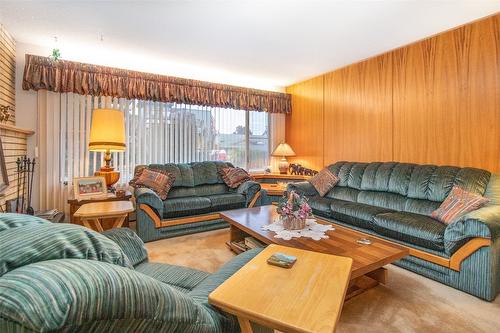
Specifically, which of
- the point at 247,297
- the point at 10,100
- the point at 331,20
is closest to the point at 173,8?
the point at 331,20

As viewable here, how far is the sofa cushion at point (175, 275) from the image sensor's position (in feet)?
4.50

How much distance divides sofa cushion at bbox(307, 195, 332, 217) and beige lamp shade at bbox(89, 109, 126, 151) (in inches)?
102

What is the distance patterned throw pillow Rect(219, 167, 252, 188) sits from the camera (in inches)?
165

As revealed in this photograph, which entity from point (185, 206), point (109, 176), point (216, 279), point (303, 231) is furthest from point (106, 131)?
point (216, 279)

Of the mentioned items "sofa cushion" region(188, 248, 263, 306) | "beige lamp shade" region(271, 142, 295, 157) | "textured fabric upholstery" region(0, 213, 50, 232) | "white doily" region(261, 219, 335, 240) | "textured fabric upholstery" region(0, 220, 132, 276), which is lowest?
"white doily" region(261, 219, 335, 240)

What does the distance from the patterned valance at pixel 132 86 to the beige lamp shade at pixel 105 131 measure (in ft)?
2.12

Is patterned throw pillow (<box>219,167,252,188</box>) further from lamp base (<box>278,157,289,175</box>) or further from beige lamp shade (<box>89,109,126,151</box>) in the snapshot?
beige lamp shade (<box>89,109,126,151</box>)

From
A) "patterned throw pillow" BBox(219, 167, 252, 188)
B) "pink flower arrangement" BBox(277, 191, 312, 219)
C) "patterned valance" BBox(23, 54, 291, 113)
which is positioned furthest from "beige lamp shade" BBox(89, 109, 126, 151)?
"pink flower arrangement" BBox(277, 191, 312, 219)

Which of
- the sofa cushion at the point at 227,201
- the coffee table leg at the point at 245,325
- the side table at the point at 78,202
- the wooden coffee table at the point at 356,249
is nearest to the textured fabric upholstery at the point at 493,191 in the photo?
the wooden coffee table at the point at 356,249

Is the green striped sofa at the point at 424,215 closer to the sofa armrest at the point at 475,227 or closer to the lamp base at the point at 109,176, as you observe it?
the sofa armrest at the point at 475,227

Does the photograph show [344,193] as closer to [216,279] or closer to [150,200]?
[150,200]

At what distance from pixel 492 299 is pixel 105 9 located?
4.07 meters

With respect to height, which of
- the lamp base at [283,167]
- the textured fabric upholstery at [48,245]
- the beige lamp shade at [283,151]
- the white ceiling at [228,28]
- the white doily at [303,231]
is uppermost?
the white ceiling at [228,28]

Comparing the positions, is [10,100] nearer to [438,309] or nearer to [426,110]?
[438,309]
